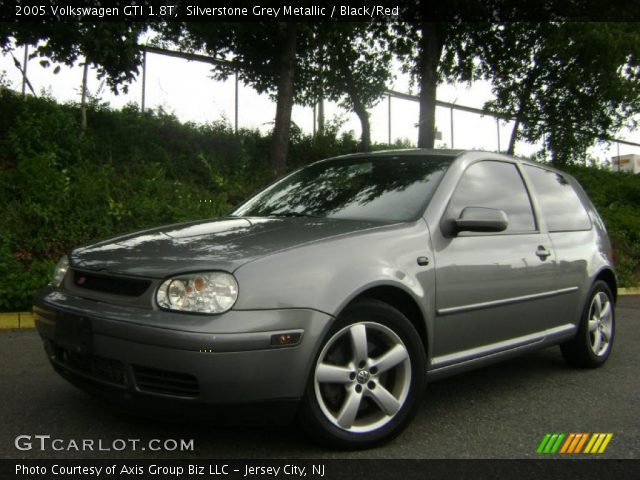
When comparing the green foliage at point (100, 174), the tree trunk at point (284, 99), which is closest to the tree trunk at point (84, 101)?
the green foliage at point (100, 174)

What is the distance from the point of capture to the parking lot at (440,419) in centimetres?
298

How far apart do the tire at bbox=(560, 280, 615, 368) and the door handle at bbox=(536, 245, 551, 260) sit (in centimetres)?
75

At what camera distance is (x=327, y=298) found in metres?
2.81

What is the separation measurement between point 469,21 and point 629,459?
1223cm

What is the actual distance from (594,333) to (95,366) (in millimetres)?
3674

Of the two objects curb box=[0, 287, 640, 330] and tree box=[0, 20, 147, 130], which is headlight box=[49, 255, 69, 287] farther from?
tree box=[0, 20, 147, 130]

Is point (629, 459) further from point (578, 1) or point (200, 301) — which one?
point (578, 1)

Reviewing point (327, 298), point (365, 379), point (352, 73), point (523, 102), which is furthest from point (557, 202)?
point (523, 102)

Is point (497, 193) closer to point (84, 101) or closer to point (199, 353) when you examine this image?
point (199, 353)

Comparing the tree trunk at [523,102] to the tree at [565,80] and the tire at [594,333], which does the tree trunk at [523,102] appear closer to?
the tree at [565,80]

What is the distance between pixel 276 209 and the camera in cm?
403

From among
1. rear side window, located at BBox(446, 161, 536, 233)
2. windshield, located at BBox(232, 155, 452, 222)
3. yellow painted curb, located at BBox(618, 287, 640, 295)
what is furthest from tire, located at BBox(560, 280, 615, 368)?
yellow painted curb, located at BBox(618, 287, 640, 295)

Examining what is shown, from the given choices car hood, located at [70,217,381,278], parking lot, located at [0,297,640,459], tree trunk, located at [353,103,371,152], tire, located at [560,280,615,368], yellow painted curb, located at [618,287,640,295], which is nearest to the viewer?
car hood, located at [70,217,381,278]

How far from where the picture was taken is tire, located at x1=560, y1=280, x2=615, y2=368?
4.73m
